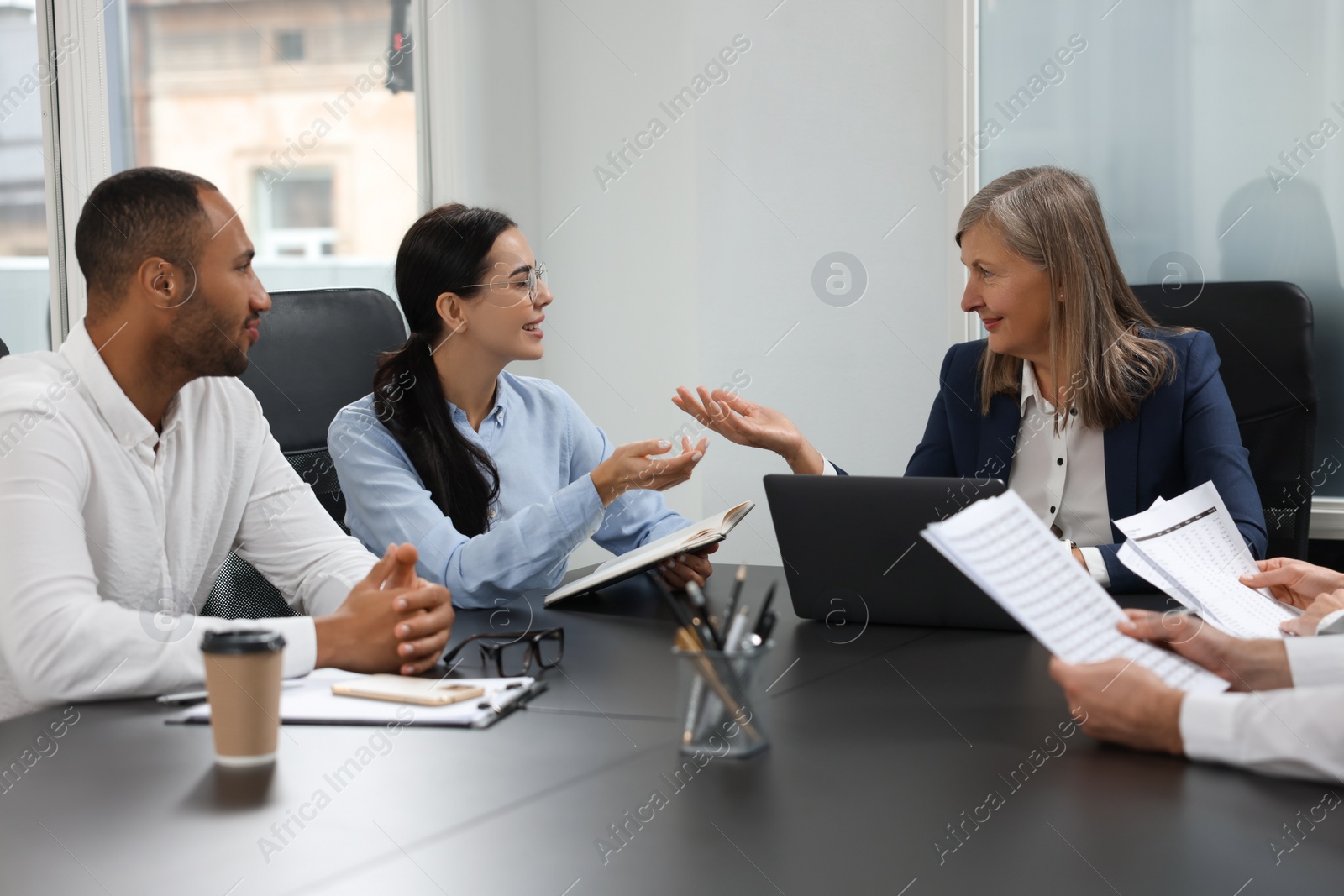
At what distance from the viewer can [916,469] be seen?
2275mm

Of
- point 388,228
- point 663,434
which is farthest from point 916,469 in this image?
point 388,228

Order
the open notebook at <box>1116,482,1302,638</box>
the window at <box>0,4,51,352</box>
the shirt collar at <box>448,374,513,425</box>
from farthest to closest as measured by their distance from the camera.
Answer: the window at <box>0,4,51,352</box> → the shirt collar at <box>448,374,513,425</box> → the open notebook at <box>1116,482,1302,638</box>

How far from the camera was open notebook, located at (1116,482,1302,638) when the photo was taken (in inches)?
52.8

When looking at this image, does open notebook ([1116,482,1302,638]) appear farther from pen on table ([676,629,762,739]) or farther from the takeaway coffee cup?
the takeaway coffee cup

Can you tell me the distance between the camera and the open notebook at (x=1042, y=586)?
3.24ft

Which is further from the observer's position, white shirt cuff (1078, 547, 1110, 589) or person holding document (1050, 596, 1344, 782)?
white shirt cuff (1078, 547, 1110, 589)

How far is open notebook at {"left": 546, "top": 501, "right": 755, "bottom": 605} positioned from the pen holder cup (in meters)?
0.56

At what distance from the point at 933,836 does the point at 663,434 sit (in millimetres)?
2815

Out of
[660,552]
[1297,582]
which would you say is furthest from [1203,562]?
[660,552]

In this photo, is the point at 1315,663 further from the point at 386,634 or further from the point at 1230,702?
the point at 386,634

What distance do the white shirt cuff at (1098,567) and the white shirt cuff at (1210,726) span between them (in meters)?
0.69

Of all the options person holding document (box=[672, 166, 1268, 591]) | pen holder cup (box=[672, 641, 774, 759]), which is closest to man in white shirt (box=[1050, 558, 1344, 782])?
pen holder cup (box=[672, 641, 774, 759])

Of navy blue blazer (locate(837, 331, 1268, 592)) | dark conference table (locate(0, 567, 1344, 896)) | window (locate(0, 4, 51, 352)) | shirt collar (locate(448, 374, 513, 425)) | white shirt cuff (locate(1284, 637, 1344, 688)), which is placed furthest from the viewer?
window (locate(0, 4, 51, 352))

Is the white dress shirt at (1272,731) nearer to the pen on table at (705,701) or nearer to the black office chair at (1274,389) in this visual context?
the pen on table at (705,701)
